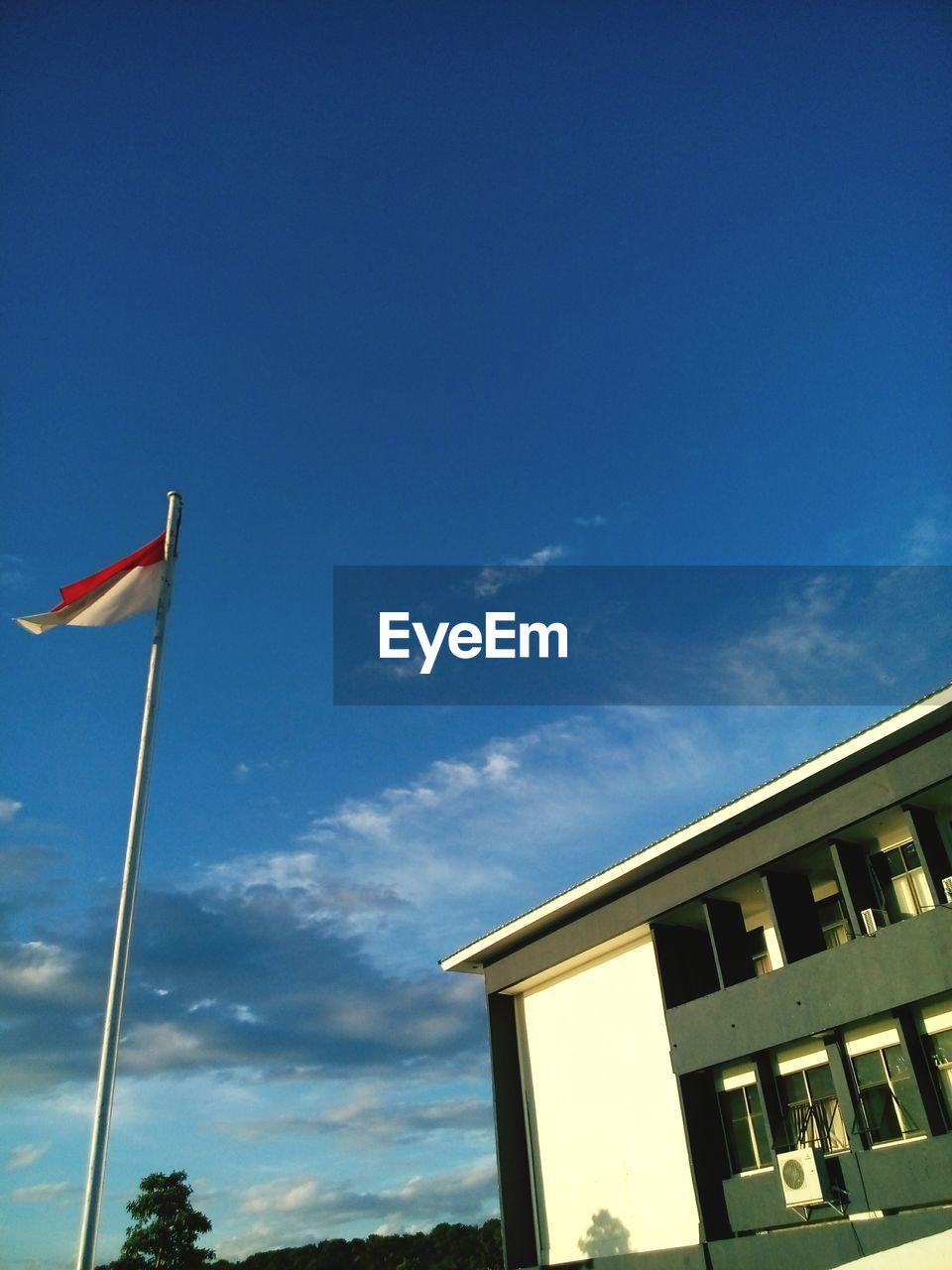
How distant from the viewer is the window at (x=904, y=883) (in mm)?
20406

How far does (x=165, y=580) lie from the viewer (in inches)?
592

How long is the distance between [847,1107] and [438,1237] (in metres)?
66.2

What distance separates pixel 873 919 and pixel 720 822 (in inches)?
151

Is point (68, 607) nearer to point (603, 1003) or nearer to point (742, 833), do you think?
point (742, 833)

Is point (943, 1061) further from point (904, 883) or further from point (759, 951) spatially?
point (759, 951)

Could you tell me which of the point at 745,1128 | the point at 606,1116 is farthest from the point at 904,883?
the point at 606,1116

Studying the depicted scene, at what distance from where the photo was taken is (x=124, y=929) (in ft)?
40.2

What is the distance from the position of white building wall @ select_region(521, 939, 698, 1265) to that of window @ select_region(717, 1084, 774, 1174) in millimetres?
1086

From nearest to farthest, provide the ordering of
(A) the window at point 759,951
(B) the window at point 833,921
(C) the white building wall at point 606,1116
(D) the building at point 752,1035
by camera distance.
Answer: (D) the building at point 752,1035
(B) the window at point 833,921
(C) the white building wall at point 606,1116
(A) the window at point 759,951

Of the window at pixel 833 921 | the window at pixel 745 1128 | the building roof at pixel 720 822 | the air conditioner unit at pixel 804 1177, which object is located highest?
the building roof at pixel 720 822

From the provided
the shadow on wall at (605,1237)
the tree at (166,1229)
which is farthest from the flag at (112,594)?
the tree at (166,1229)

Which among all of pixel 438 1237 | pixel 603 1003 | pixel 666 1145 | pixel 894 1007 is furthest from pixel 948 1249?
pixel 438 1237

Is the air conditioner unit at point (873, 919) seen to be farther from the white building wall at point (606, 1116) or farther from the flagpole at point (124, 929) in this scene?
the flagpole at point (124, 929)

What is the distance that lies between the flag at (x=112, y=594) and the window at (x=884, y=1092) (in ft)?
55.3
